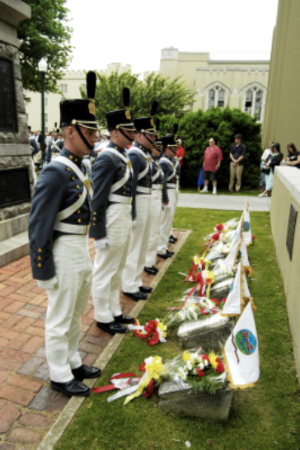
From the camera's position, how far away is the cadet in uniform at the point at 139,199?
14.5 feet

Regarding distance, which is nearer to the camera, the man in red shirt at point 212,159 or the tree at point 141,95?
the man in red shirt at point 212,159

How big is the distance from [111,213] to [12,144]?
3.21 meters

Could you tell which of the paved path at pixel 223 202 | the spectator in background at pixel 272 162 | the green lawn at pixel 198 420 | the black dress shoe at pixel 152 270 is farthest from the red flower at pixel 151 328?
the spectator in background at pixel 272 162

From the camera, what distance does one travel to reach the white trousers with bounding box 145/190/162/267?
543 cm

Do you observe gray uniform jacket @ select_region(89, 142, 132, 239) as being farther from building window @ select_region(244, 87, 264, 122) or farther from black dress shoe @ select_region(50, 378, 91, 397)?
building window @ select_region(244, 87, 264, 122)

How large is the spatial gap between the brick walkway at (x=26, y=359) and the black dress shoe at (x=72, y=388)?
6cm

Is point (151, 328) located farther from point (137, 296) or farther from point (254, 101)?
point (254, 101)

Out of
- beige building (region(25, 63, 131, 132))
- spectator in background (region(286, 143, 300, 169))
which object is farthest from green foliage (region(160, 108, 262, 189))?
beige building (region(25, 63, 131, 132))

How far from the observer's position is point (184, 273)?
565 cm

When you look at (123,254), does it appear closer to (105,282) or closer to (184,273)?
(105,282)

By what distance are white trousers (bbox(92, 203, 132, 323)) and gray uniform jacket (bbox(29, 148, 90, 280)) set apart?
108 centimetres

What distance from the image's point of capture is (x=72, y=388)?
281cm

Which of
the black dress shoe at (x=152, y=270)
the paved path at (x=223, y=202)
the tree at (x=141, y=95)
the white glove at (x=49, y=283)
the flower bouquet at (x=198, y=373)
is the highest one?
the tree at (x=141, y=95)

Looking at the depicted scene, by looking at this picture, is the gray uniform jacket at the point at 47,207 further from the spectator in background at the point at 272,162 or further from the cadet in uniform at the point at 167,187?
the spectator in background at the point at 272,162
